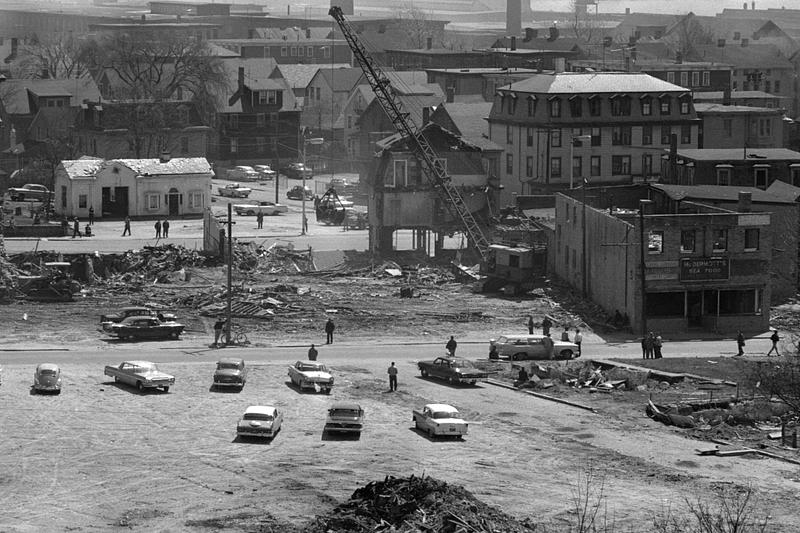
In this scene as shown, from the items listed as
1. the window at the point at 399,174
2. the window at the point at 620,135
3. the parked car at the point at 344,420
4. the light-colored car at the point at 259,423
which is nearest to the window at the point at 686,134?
the window at the point at 620,135

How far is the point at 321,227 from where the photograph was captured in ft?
341

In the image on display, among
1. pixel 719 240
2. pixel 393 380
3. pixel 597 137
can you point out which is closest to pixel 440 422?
pixel 393 380

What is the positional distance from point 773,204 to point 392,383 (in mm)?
27640

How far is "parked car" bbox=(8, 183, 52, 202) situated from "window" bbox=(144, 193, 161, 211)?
6.60 metres

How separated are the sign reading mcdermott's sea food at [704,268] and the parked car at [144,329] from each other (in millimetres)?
21067

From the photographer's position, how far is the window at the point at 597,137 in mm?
103312

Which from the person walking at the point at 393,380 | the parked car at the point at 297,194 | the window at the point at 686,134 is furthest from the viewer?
the parked car at the point at 297,194

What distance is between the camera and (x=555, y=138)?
337 ft

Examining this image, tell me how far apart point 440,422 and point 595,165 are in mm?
54217

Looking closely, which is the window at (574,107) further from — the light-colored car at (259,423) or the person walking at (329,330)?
the light-colored car at (259,423)

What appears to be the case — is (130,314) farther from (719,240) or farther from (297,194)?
(297,194)

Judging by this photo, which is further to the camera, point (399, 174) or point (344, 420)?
point (399, 174)

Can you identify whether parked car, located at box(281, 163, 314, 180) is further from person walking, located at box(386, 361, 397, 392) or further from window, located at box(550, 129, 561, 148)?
person walking, located at box(386, 361, 397, 392)

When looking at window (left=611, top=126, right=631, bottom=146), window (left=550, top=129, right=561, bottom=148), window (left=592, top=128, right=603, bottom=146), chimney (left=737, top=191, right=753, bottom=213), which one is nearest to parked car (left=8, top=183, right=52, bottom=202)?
window (left=550, top=129, right=561, bottom=148)
